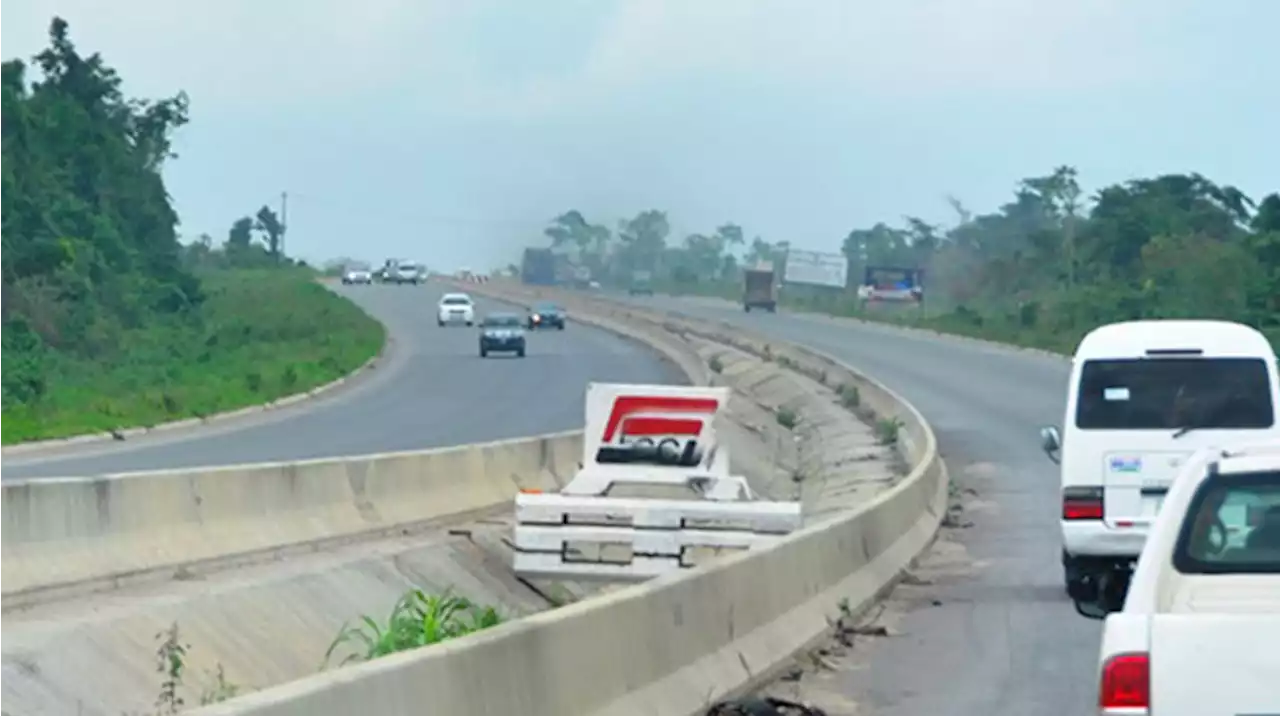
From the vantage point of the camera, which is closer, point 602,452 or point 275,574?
point 275,574

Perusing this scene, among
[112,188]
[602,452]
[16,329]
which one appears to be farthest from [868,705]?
[112,188]

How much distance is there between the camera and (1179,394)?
62.5ft

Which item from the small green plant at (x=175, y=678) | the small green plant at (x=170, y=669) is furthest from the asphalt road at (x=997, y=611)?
the small green plant at (x=170, y=669)

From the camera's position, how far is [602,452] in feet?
75.8

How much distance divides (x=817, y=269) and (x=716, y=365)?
9721 centimetres

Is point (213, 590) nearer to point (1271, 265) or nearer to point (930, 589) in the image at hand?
point (930, 589)

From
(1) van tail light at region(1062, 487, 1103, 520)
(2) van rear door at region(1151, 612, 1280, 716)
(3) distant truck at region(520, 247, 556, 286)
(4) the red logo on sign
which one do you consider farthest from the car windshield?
(3) distant truck at region(520, 247, 556, 286)

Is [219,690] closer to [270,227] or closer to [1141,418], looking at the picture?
[1141,418]

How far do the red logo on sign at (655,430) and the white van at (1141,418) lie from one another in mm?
4883

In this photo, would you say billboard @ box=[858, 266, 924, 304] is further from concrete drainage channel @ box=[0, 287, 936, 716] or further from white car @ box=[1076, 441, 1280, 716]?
white car @ box=[1076, 441, 1280, 716]

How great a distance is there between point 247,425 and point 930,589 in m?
30.7

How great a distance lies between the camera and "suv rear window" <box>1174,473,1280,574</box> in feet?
28.7

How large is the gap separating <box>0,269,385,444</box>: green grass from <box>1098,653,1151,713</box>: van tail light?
3603 cm

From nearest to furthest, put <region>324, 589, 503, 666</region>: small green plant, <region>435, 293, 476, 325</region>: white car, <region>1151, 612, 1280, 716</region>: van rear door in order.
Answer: <region>1151, 612, 1280, 716</region>: van rear door, <region>324, 589, 503, 666</region>: small green plant, <region>435, 293, 476, 325</region>: white car
